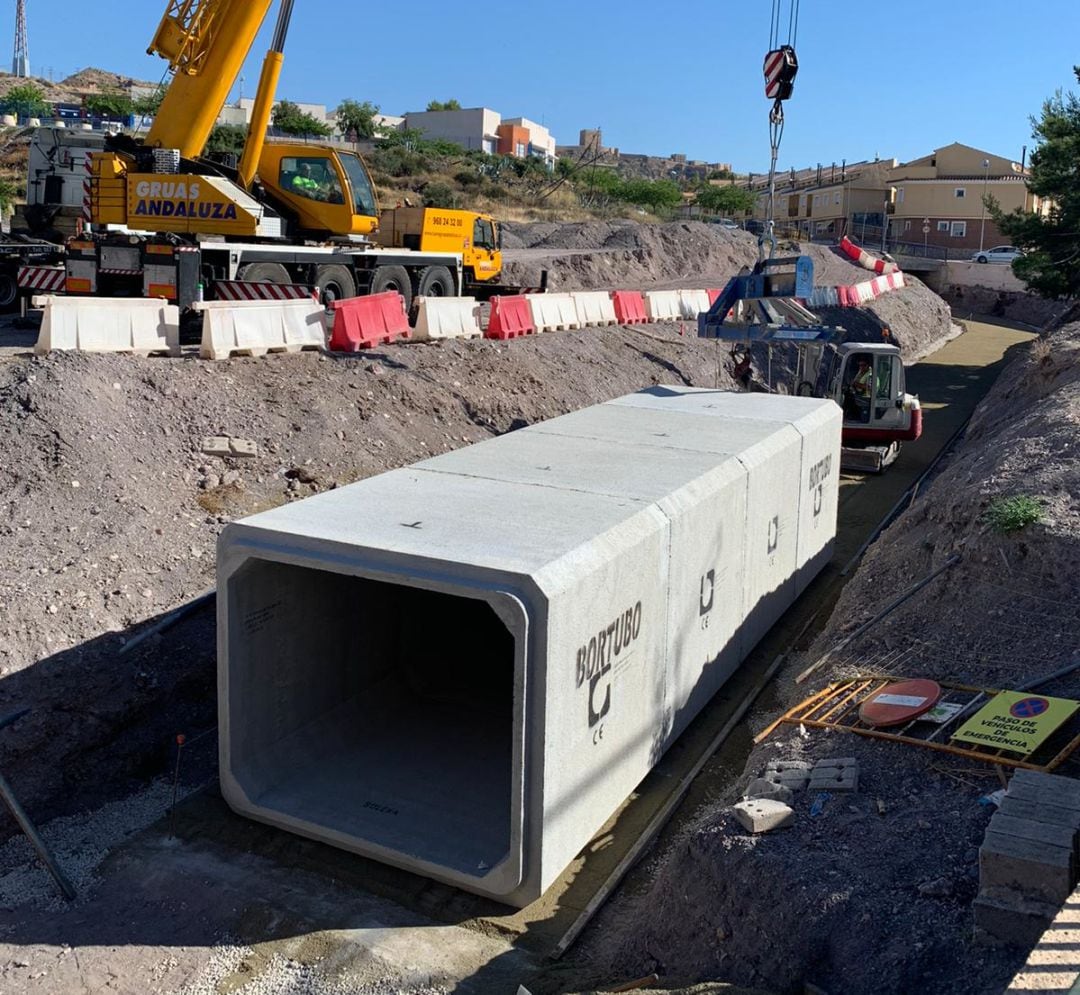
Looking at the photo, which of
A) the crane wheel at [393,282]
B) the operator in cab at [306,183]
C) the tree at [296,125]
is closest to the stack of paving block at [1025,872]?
the crane wheel at [393,282]

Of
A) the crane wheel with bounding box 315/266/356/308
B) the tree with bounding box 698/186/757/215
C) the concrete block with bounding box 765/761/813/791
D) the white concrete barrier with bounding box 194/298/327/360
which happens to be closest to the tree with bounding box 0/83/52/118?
the tree with bounding box 698/186/757/215

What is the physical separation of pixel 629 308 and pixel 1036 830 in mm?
23972

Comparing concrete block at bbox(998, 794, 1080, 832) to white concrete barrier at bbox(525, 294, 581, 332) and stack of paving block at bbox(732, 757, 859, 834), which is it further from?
white concrete barrier at bbox(525, 294, 581, 332)

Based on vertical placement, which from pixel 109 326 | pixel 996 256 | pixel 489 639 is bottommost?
pixel 489 639

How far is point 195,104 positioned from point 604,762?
51.7 feet

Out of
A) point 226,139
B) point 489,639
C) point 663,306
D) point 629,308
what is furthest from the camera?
point 226,139

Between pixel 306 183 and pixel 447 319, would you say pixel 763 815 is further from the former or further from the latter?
pixel 306 183

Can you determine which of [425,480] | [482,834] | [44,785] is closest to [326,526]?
[425,480]

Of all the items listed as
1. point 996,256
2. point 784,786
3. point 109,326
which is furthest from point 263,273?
point 996,256

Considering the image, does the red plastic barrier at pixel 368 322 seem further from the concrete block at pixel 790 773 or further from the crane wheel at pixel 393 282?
the concrete block at pixel 790 773

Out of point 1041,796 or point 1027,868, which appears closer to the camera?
point 1027,868

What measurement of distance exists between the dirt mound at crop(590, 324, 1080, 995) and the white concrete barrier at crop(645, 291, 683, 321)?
18703mm

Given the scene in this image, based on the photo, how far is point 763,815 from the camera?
23.6 feet

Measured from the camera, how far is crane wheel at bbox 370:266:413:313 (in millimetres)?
21953
